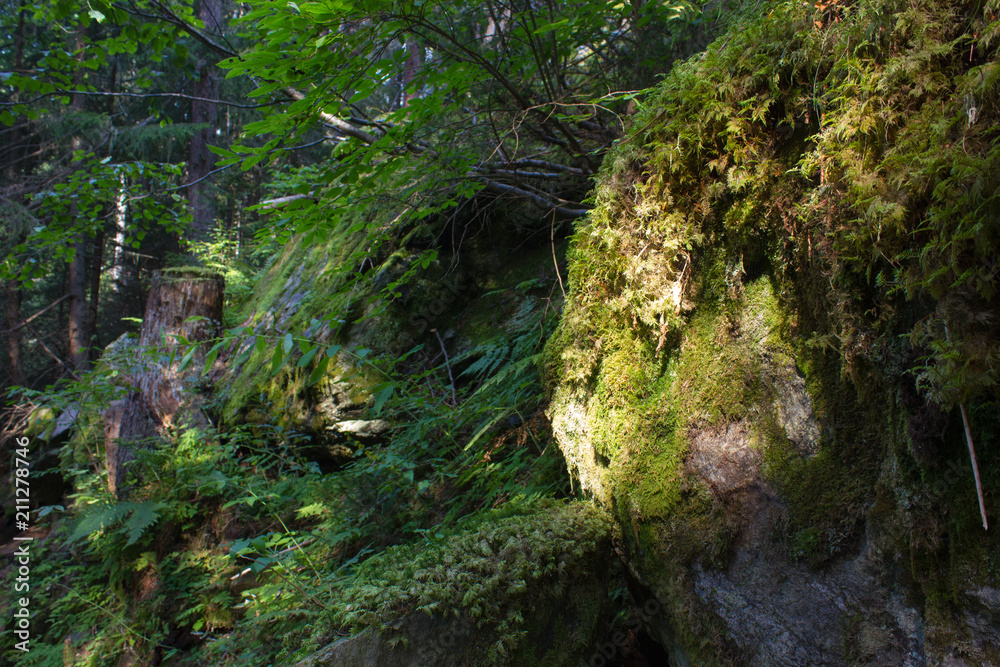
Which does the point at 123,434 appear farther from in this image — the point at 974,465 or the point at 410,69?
the point at 974,465

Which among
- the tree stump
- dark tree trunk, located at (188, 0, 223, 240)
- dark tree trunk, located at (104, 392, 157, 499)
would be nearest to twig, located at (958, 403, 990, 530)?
the tree stump

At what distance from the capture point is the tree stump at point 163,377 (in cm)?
566

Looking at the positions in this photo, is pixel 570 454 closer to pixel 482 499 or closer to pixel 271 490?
pixel 482 499

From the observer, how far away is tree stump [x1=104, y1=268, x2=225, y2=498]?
5656mm

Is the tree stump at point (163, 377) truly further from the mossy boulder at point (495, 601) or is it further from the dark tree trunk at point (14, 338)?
the dark tree trunk at point (14, 338)

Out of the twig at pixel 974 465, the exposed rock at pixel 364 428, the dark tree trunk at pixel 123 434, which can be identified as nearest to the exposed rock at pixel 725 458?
the twig at pixel 974 465

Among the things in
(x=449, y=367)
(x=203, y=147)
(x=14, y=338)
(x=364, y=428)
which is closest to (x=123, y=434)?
(x=364, y=428)

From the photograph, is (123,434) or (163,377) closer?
(123,434)

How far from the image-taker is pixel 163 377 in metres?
6.20

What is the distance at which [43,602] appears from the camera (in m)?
4.90

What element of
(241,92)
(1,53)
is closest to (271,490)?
(241,92)

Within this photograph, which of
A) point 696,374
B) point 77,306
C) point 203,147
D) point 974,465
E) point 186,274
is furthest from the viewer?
point 203,147

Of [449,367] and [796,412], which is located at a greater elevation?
[449,367]

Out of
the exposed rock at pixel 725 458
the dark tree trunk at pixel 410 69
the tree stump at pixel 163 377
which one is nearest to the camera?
the exposed rock at pixel 725 458
